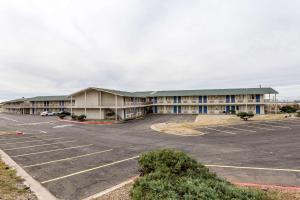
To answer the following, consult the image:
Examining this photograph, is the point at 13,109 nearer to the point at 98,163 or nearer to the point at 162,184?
the point at 98,163

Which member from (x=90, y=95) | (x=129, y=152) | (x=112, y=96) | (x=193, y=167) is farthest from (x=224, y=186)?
(x=90, y=95)

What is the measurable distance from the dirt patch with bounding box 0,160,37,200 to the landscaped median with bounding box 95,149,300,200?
2.52 m

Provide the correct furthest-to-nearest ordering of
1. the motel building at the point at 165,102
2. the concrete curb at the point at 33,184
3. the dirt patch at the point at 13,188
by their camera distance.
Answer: the motel building at the point at 165,102 < the concrete curb at the point at 33,184 < the dirt patch at the point at 13,188

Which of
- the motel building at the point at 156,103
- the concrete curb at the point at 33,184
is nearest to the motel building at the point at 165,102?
the motel building at the point at 156,103

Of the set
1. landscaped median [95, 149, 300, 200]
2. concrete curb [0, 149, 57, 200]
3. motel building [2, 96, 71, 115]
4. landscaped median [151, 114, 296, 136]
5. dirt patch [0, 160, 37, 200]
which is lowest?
landscaped median [151, 114, 296, 136]

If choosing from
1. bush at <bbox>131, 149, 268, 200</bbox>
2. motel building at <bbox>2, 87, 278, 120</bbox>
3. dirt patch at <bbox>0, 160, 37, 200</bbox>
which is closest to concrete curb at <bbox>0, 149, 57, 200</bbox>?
dirt patch at <bbox>0, 160, 37, 200</bbox>

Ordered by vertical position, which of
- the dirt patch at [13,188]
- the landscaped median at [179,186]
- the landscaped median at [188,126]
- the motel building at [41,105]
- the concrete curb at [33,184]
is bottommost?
the landscaped median at [188,126]

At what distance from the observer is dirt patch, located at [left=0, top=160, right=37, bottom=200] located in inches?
248

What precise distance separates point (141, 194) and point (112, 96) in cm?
3631

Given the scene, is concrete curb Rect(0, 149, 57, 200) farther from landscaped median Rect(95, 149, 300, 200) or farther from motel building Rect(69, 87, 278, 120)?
motel building Rect(69, 87, 278, 120)

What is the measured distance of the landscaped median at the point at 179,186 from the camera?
480 centimetres

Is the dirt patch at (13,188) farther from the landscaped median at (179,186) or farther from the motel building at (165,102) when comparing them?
the motel building at (165,102)

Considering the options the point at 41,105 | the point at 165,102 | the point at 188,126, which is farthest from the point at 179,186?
the point at 41,105

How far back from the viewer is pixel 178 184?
208 inches
